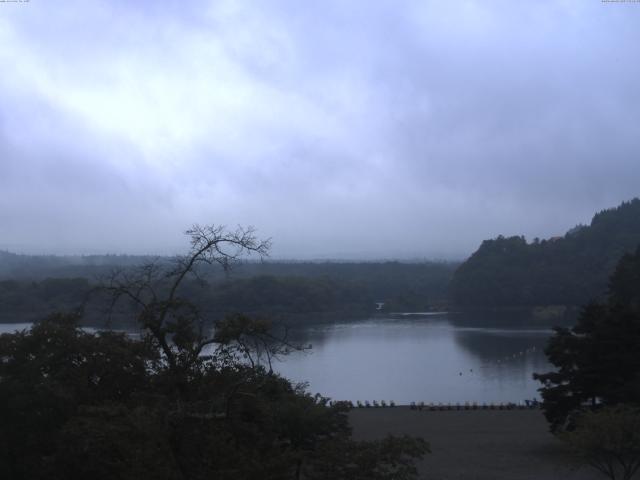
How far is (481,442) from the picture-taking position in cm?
1163

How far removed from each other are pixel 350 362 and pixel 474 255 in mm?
30917

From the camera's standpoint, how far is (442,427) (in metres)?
13.1

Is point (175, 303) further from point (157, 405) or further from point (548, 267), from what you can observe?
point (548, 267)

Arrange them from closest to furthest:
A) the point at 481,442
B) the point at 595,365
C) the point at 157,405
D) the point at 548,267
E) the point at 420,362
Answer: the point at 157,405, the point at 595,365, the point at 481,442, the point at 420,362, the point at 548,267

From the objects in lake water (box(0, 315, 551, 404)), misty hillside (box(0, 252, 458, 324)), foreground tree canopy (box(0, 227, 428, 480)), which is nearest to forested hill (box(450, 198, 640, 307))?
misty hillside (box(0, 252, 458, 324))

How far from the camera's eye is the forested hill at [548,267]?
48.4 meters

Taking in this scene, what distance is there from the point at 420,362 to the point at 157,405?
2187 centimetres

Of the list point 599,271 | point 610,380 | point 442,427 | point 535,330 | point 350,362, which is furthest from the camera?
point 599,271

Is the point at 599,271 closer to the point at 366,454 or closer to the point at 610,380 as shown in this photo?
the point at 610,380

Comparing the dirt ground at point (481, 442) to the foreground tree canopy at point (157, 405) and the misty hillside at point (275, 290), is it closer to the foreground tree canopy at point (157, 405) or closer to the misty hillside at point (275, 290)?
the misty hillside at point (275, 290)

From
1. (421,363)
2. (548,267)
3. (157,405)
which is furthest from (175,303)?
(548,267)

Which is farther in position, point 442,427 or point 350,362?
point 350,362

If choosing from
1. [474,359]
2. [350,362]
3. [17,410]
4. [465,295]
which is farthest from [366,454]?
[465,295]

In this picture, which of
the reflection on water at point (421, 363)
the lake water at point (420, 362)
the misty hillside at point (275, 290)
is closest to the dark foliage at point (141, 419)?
the misty hillside at point (275, 290)
